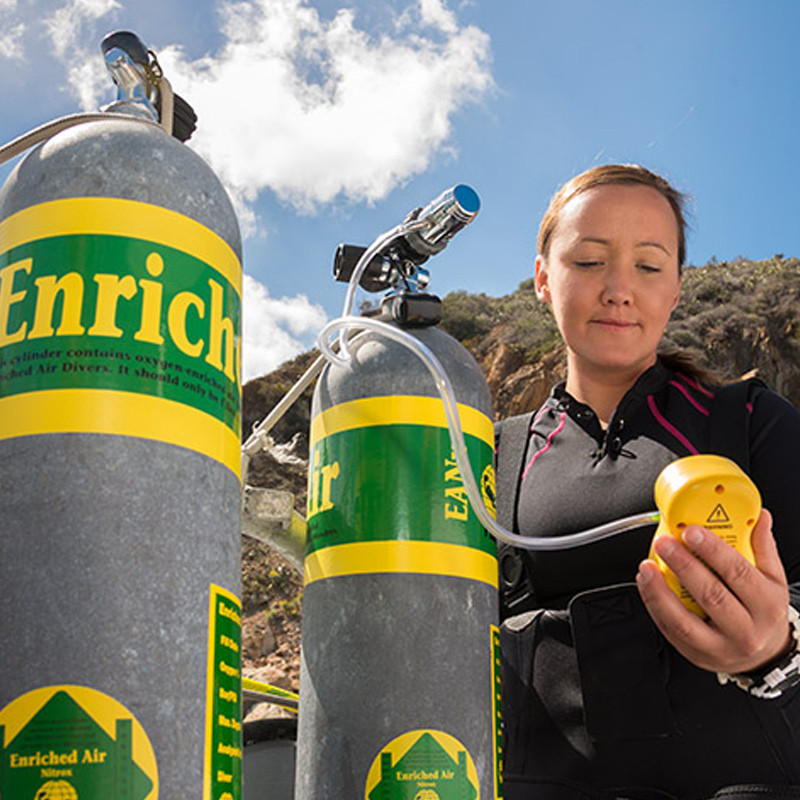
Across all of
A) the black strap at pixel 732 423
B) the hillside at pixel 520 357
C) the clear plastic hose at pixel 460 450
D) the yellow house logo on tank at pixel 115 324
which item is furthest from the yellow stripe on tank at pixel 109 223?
the hillside at pixel 520 357

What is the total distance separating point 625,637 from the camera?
6.66ft

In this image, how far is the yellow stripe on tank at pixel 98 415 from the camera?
4.59ft

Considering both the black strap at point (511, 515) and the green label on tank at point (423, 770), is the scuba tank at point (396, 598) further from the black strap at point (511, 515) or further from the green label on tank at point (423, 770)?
the black strap at point (511, 515)

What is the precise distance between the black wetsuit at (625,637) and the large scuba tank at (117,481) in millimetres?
877

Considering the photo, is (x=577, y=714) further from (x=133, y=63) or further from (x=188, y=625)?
→ (x=133, y=63)

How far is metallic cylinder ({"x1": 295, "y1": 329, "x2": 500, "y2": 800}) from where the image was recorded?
1740mm

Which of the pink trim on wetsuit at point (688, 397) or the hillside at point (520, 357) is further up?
the hillside at point (520, 357)

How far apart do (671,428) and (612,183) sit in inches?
25.6

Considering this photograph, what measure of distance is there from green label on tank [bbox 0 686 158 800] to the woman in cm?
85

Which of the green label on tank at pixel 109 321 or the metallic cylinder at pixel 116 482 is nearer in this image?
the metallic cylinder at pixel 116 482

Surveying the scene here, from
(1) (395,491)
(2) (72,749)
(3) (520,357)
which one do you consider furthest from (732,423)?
(3) (520,357)

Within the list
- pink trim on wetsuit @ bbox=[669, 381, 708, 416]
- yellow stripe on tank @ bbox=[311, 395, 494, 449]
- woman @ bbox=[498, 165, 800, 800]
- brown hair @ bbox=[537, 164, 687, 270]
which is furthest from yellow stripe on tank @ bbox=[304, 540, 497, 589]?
brown hair @ bbox=[537, 164, 687, 270]

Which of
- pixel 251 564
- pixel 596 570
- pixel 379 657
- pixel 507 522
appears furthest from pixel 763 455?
pixel 251 564

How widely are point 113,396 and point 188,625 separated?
1.18ft
